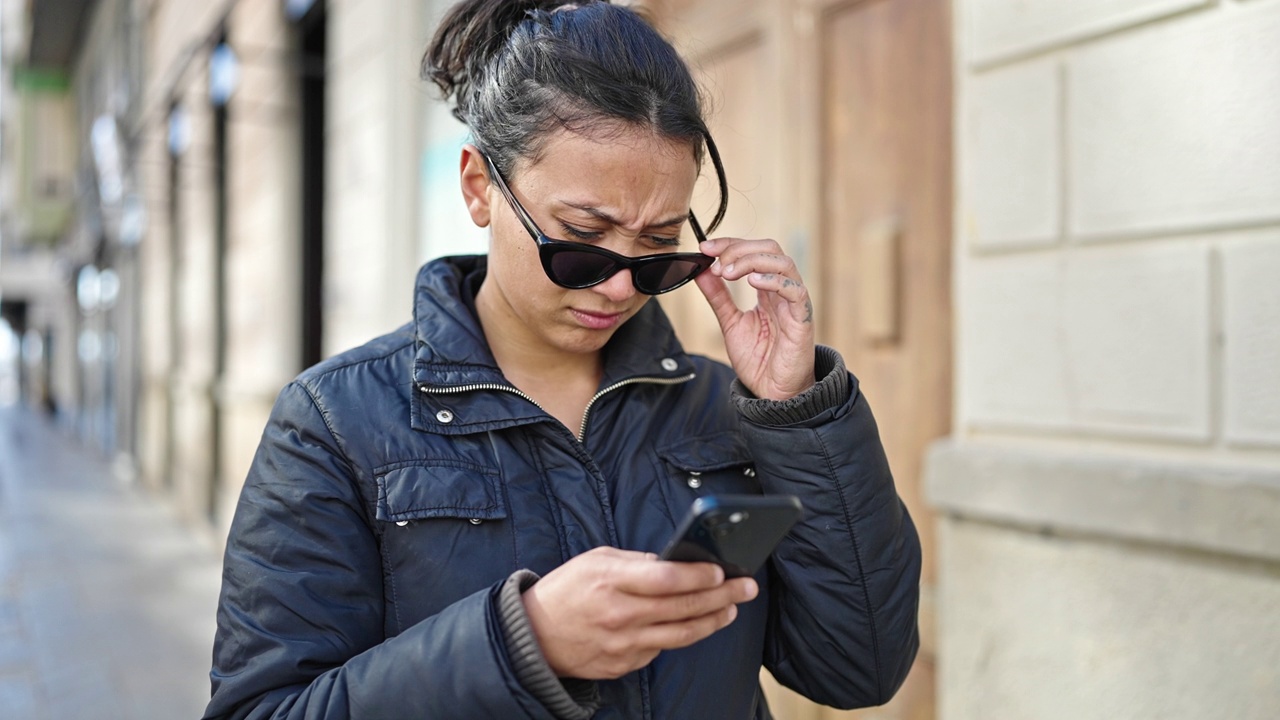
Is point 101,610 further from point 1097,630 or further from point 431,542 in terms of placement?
point 431,542

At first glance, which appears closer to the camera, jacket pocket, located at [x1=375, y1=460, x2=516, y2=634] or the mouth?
jacket pocket, located at [x1=375, y1=460, x2=516, y2=634]

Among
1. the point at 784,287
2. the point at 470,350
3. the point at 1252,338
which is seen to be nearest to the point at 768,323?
the point at 784,287

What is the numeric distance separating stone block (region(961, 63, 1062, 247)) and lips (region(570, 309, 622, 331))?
1481 mm

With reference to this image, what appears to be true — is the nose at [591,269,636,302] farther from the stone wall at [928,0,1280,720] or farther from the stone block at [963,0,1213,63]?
the stone block at [963,0,1213,63]

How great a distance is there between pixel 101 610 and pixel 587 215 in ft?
21.8

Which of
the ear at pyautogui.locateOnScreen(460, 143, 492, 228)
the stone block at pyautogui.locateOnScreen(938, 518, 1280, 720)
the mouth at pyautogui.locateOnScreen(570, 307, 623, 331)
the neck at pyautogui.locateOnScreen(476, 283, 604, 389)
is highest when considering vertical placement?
the ear at pyautogui.locateOnScreen(460, 143, 492, 228)

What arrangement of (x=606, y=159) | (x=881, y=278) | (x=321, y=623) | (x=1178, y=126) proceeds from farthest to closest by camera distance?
(x=881, y=278) < (x=1178, y=126) < (x=606, y=159) < (x=321, y=623)

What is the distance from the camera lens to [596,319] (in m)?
1.60

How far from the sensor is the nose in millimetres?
1543

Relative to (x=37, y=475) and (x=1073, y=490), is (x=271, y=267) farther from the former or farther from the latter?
(x=37, y=475)

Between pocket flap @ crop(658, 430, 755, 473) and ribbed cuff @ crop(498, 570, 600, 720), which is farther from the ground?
pocket flap @ crop(658, 430, 755, 473)

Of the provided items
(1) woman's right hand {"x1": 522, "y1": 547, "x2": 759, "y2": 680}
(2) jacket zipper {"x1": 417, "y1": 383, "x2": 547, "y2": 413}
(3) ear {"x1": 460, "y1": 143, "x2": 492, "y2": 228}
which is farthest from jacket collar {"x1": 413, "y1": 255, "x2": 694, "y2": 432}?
(1) woman's right hand {"x1": 522, "y1": 547, "x2": 759, "y2": 680}

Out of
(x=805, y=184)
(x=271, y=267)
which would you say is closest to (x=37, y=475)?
(x=271, y=267)

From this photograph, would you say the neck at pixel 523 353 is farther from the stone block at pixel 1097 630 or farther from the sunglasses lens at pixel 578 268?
the stone block at pixel 1097 630
